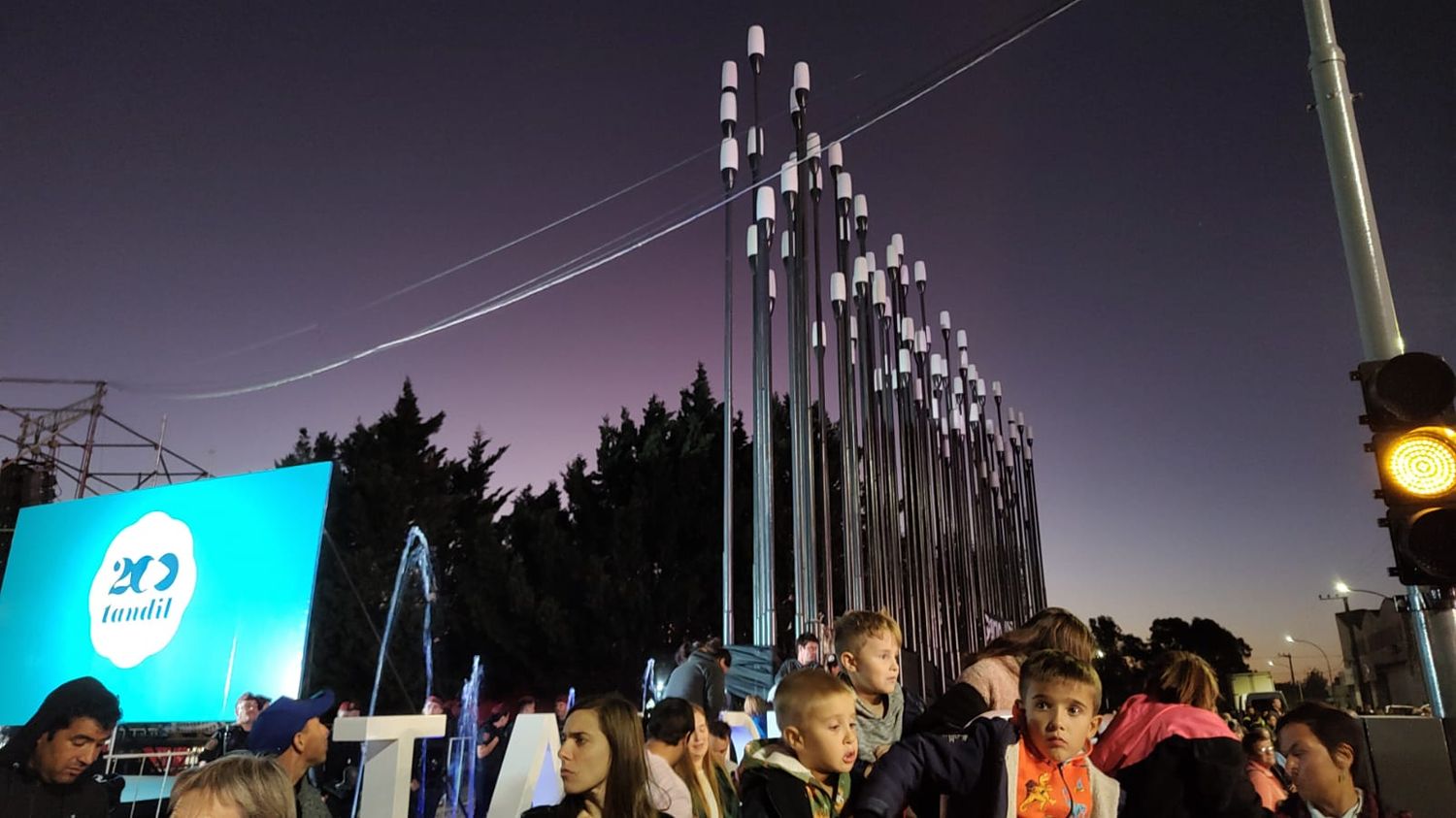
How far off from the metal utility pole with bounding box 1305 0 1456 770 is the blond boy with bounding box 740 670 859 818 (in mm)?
2206

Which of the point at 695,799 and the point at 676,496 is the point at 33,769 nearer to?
the point at 695,799

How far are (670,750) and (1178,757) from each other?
6.91ft

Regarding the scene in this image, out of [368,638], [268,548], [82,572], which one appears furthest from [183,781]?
[368,638]

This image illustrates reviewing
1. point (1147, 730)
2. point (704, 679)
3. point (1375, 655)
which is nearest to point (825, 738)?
point (1147, 730)

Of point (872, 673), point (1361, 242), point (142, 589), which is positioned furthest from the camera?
point (142, 589)

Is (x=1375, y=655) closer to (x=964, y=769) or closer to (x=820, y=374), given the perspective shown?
(x=820, y=374)

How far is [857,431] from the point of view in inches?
805

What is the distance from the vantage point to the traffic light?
3443 millimetres

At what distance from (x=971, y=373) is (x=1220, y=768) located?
2558 cm

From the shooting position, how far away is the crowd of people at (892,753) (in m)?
2.91

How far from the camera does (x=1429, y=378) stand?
3.57 metres

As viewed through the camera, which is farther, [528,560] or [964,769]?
[528,560]

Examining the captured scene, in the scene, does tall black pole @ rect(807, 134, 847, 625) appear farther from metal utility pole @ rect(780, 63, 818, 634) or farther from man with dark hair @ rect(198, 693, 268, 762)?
man with dark hair @ rect(198, 693, 268, 762)

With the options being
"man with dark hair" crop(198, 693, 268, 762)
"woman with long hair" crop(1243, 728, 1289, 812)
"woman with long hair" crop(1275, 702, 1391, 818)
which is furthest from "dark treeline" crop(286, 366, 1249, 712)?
"woman with long hair" crop(1275, 702, 1391, 818)
